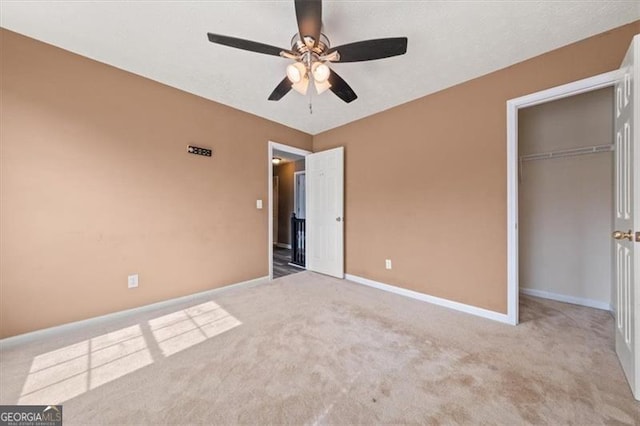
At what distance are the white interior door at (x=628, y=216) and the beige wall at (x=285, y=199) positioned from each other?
18.0ft

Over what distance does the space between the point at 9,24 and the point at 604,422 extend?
184 inches

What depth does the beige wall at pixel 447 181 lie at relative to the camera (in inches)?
84.0

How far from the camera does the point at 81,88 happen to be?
6.97 feet

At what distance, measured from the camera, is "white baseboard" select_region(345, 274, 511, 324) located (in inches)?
90.4

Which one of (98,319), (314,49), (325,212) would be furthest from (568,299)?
(98,319)

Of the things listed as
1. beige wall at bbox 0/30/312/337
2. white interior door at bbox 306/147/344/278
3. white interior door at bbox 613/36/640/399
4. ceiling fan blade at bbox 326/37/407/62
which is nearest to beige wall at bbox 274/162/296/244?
white interior door at bbox 306/147/344/278

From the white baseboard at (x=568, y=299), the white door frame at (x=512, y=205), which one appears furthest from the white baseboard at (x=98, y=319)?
the white baseboard at (x=568, y=299)

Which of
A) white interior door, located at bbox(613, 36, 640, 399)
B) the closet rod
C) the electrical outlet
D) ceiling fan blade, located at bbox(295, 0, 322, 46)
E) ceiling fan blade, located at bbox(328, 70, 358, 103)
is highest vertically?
ceiling fan blade, located at bbox(295, 0, 322, 46)

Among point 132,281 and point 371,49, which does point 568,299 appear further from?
point 132,281

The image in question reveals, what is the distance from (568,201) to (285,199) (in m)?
5.50

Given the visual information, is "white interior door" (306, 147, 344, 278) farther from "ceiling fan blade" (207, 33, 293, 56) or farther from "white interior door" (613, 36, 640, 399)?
"white interior door" (613, 36, 640, 399)

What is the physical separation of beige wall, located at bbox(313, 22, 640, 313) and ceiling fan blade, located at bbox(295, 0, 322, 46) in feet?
6.21

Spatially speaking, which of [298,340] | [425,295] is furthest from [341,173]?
[298,340]

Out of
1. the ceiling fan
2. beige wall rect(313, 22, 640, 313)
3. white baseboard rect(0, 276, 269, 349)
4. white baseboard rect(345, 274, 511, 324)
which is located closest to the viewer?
the ceiling fan
